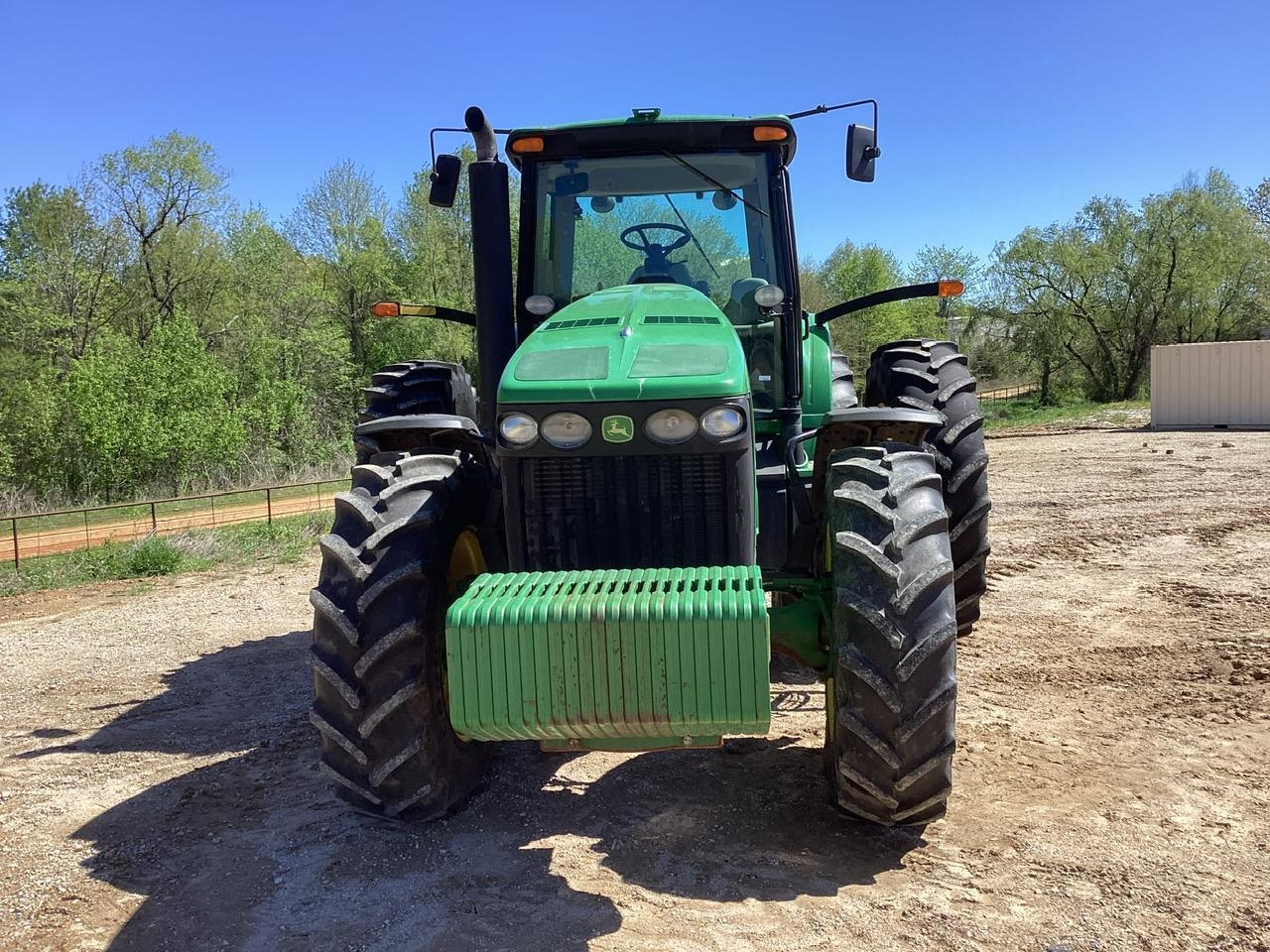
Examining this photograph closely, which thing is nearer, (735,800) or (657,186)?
(735,800)

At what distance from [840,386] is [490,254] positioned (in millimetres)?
2794

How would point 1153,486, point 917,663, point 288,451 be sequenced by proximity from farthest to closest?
point 288,451
point 1153,486
point 917,663

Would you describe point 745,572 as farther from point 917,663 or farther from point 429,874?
point 429,874

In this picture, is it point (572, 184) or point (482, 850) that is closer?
point (482, 850)

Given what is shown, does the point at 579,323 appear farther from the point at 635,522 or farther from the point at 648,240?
the point at 648,240

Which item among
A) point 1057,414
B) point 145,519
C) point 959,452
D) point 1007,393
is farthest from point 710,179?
point 1007,393

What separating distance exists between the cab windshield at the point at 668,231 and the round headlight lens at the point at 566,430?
1507 millimetres

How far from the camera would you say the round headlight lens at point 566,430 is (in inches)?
140

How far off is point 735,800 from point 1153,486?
1128 centimetres

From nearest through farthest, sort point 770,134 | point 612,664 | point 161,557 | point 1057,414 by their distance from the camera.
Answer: point 612,664
point 770,134
point 161,557
point 1057,414

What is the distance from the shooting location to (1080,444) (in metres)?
21.1

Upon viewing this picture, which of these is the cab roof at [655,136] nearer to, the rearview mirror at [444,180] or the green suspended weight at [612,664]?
the rearview mirror at [444,180]

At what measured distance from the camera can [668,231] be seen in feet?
16.5

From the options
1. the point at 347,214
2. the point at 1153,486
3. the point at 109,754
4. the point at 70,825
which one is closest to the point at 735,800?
the point at 70,825
